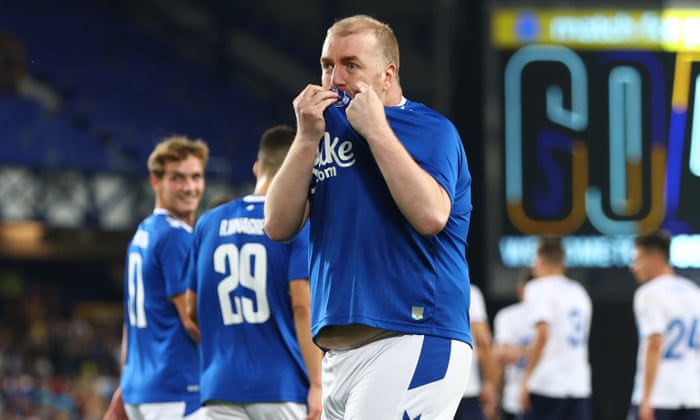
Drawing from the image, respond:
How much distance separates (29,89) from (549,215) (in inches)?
544

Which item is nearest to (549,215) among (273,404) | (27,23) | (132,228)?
(273,404)

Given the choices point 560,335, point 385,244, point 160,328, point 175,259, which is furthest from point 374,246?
point 560,335

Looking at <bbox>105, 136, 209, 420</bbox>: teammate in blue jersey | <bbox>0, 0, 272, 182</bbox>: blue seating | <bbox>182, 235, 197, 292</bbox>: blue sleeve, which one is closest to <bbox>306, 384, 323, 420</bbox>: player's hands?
<bbox>182, 235, 197, 292</bbox>: blue sleeve

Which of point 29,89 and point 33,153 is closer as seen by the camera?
point 33,153

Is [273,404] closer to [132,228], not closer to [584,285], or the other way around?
[584,285]

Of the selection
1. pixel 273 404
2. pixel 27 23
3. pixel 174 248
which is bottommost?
pixel 273 404

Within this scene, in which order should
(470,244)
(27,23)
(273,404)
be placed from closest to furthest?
(273,404), (470,244), (27,23)

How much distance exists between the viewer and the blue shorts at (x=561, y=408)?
9.57m

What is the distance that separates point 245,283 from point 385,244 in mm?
1941

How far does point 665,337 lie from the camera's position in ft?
27.0

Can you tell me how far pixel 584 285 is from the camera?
11062mm

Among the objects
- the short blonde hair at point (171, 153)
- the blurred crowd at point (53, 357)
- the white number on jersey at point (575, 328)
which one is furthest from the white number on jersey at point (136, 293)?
the blurred crowd at point (53, 357)

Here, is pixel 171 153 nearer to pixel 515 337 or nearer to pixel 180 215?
pixel 180 215

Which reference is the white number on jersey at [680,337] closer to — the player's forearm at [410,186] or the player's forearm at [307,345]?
the player's forearm at [307,345]
